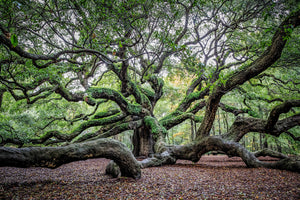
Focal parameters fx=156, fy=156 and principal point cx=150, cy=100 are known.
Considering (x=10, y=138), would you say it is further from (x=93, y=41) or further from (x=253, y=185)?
A: (x=253, y=185)

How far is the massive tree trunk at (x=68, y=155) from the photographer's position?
264cm

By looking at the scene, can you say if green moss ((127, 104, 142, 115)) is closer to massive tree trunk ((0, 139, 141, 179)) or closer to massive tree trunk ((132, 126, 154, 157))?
massive tree trunk ((132, 126, 154, 157))

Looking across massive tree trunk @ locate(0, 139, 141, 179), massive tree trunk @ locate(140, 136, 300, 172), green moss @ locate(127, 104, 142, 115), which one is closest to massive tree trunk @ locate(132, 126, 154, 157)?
green moss @ locate(127, 104, 142, 115)

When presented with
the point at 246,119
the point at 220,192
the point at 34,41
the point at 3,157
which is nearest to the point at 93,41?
the point at 34,41

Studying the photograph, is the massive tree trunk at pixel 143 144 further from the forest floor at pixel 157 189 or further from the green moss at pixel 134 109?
the forest floor at pixel 157 189

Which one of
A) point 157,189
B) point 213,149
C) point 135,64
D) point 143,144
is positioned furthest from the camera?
point 143,144

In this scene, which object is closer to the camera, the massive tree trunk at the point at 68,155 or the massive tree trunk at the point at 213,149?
the massive tree trunk at the point at 68,155

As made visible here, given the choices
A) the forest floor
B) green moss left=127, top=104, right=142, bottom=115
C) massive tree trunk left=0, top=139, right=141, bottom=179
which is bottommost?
the forest floor

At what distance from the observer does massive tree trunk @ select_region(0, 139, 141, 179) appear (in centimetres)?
264

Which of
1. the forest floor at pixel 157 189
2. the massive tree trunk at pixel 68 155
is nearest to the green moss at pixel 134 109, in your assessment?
the massive tree trunk at pixel 68 155

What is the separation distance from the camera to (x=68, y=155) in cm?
317

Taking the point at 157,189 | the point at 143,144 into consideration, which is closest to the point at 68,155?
the point at 157,189

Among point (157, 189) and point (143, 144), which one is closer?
point (157, 189)

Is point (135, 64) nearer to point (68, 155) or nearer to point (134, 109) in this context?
point (134, 109)
